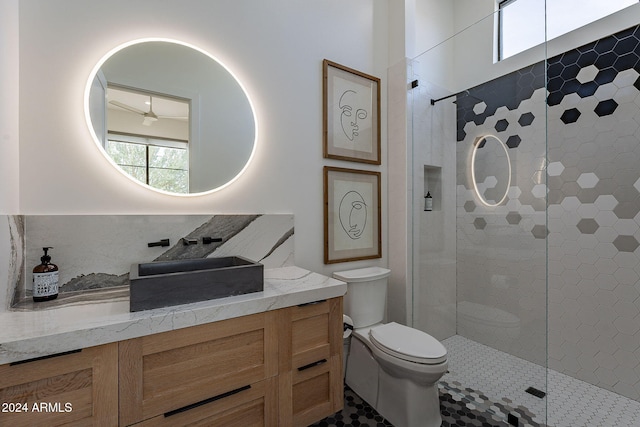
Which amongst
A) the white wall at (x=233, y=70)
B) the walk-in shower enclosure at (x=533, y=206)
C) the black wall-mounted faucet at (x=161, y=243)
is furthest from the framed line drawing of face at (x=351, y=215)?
the black wall-mounted faucet at (x=161, y=243)

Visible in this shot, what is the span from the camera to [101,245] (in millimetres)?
1354

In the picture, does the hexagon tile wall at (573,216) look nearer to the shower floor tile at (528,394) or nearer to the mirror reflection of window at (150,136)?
the shower floor tile at (528,394)

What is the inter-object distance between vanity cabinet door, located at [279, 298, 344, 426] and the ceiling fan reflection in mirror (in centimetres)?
122

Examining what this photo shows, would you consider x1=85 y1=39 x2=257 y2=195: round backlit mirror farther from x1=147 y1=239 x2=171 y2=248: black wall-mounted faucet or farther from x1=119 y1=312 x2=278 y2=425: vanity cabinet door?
x1=119 y1=312 x2=278 y2=425: vanity cabinet door

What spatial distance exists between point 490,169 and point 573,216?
0.64 m

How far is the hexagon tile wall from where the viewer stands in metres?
1.82

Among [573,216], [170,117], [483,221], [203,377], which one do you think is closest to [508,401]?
[483,221]

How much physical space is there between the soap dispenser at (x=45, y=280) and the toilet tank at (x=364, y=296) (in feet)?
4.82

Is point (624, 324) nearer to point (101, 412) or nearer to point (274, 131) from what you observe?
point (274, 131)

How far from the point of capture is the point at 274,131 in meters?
1.84

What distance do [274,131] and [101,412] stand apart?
1561 mm

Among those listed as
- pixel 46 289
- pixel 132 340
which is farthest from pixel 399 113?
pixel 46 289

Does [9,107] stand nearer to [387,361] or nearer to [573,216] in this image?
[387,361]

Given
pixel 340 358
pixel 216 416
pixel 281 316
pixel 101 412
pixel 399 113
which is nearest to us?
pixel 101 412
